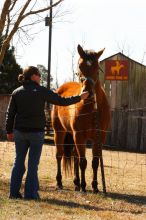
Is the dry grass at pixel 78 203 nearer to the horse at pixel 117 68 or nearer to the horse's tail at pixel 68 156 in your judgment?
the horse's tail at pixel 68 156

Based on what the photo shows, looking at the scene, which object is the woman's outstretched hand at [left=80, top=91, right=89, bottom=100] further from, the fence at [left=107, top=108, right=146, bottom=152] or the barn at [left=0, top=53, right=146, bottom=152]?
the barn at [left=0, top=53, right=146, bottom=152]

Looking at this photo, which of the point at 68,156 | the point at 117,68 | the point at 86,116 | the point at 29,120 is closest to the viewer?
the point at 29,120

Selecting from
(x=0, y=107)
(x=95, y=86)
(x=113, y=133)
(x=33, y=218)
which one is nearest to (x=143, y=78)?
(x=113, y=133)

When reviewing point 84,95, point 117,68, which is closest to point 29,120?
point 84,95

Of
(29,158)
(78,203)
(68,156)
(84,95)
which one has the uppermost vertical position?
(84,95)

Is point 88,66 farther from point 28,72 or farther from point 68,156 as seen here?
point 68,156

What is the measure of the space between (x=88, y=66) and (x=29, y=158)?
183cm

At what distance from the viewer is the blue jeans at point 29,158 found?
7246 mm

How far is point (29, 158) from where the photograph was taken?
24.1 ft

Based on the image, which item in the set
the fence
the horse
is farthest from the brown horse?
the horse

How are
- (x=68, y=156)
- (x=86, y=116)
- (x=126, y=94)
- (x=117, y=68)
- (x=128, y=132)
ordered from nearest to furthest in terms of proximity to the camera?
(x=86, y=116) < (x=68, y=156) < (x=128, y=132) < (x=117, y=68) < (x=126, y=94)

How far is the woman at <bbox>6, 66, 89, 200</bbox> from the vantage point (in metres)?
7.21

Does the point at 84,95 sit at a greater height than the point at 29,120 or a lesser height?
greater

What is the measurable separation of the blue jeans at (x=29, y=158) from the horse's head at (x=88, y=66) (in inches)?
50.1
